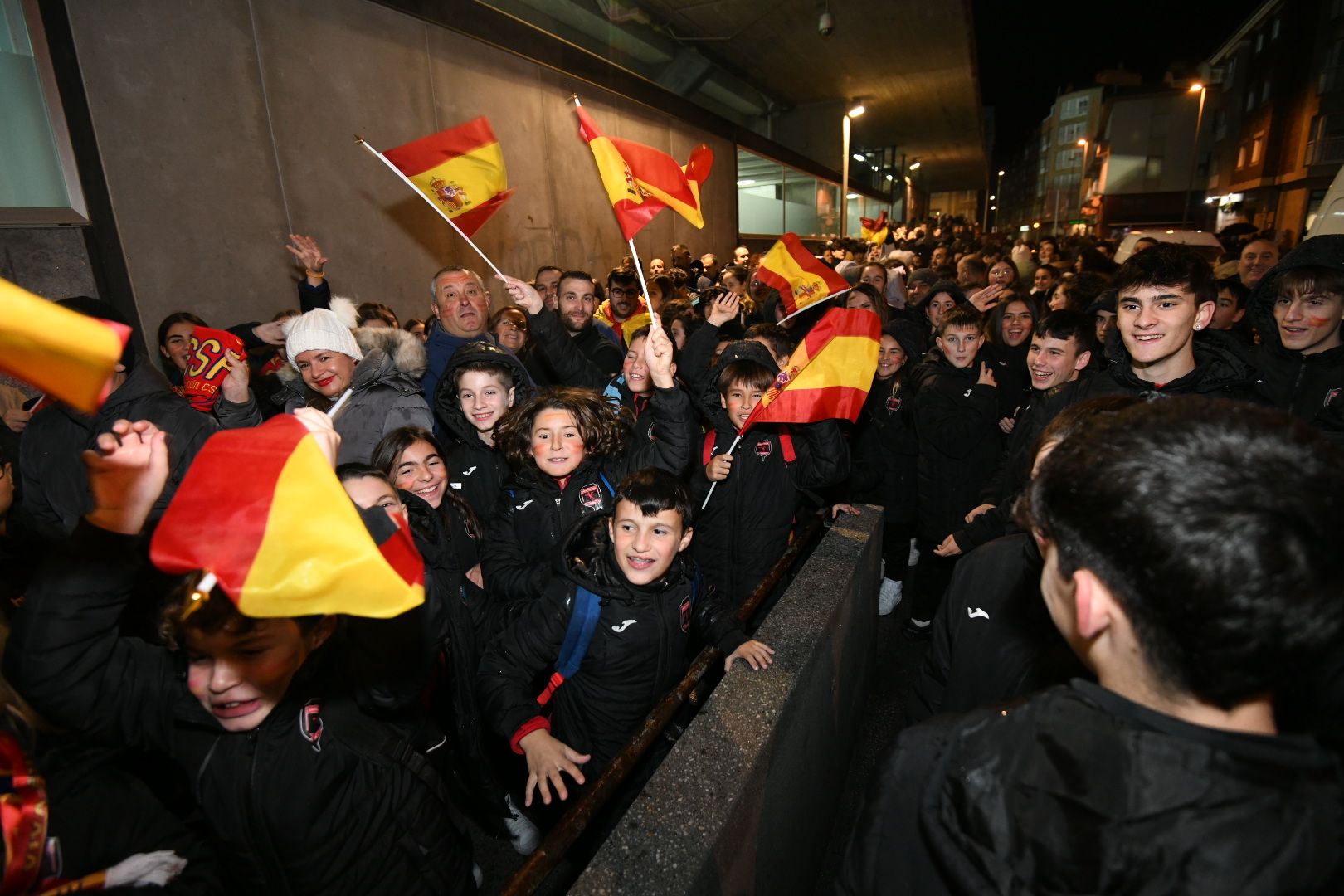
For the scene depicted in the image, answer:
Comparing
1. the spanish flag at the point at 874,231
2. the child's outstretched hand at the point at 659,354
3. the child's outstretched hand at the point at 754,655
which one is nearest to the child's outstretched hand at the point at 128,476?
the child's outstretched hand at the point at 754,655

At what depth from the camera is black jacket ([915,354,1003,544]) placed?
4309 mm

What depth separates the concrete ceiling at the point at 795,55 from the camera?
14.7 meters

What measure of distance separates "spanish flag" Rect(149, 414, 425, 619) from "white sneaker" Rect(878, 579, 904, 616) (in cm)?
439

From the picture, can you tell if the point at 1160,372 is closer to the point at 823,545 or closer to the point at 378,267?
the point at 823,545

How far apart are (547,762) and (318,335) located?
324 cm

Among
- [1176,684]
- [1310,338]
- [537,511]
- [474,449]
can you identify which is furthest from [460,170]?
[1310,338]

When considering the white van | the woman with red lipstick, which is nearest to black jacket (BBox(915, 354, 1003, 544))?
the woman with red lipstick

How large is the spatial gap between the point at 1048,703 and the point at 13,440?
18.4 feet

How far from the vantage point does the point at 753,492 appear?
380 centimetres

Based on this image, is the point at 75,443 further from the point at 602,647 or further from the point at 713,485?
the point at 713,485

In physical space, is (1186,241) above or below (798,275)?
above

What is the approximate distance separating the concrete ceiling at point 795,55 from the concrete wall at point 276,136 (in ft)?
12.7

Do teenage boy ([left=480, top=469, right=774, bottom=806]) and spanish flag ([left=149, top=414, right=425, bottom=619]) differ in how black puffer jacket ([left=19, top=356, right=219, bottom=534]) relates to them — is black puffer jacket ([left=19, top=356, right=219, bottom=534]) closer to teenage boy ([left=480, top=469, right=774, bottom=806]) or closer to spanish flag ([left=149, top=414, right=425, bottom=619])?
teenage boy ([left=480, top=469, right=774, bottom=806])

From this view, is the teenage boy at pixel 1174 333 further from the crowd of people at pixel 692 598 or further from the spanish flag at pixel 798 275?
the spanish flag at pixel 798 275
